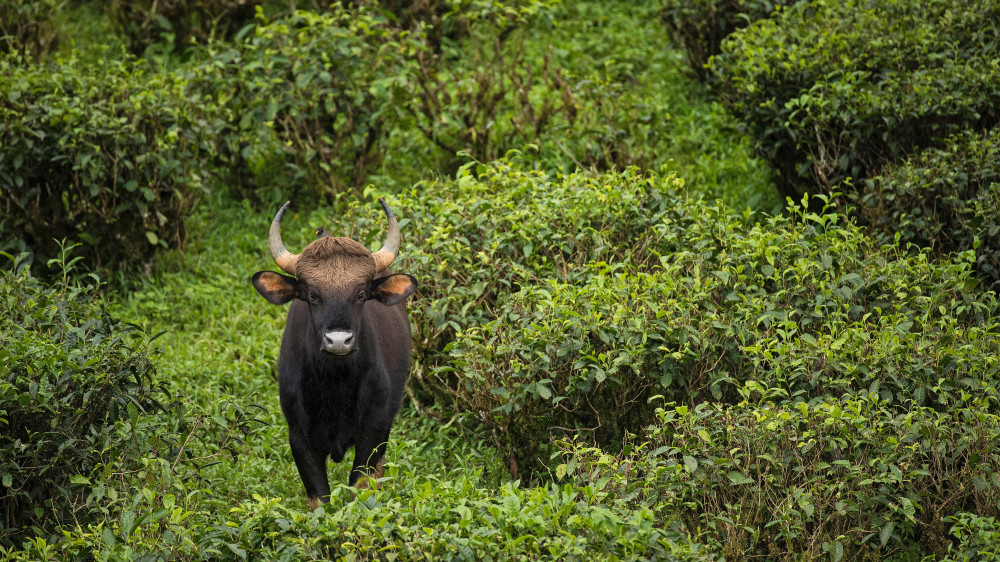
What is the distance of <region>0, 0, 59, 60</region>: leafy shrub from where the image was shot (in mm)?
10141

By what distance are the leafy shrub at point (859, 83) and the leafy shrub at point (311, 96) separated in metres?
3.06

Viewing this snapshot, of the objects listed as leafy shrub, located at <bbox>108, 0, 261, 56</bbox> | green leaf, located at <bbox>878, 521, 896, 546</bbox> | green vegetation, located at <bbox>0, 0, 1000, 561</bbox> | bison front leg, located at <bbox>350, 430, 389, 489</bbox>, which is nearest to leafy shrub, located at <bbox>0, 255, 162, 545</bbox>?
green vegetation, located at <bbox>0, 0, 1000, 561</bbox>

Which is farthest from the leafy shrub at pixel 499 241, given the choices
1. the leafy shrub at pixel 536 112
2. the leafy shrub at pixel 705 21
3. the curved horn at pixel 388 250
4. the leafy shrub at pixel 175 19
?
the leafy shrub at pixel 175 19

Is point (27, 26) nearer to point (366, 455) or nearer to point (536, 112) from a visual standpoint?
point (536, 112)

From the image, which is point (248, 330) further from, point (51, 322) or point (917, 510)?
point (917, 510)

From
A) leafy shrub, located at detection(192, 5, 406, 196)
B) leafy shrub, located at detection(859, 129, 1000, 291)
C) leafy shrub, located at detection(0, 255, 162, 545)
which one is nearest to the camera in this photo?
leafy shrub, located at detection(0, 255, 162, 545)

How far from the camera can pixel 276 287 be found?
551 cm

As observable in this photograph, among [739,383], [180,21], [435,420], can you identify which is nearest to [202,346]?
[435,420]

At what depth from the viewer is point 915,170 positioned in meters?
7.11

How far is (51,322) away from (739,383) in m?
A: 3.72

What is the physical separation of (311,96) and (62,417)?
4.61m

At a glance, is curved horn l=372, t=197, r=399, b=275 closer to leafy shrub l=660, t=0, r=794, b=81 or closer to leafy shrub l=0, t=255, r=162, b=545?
leafy shrub l=0, t=255, r=162, b=545

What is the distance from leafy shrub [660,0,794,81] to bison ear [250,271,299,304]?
5578 mm

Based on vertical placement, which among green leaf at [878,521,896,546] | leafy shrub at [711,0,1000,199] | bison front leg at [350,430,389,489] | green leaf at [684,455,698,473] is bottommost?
bison front leg at [350,430,389,489]
